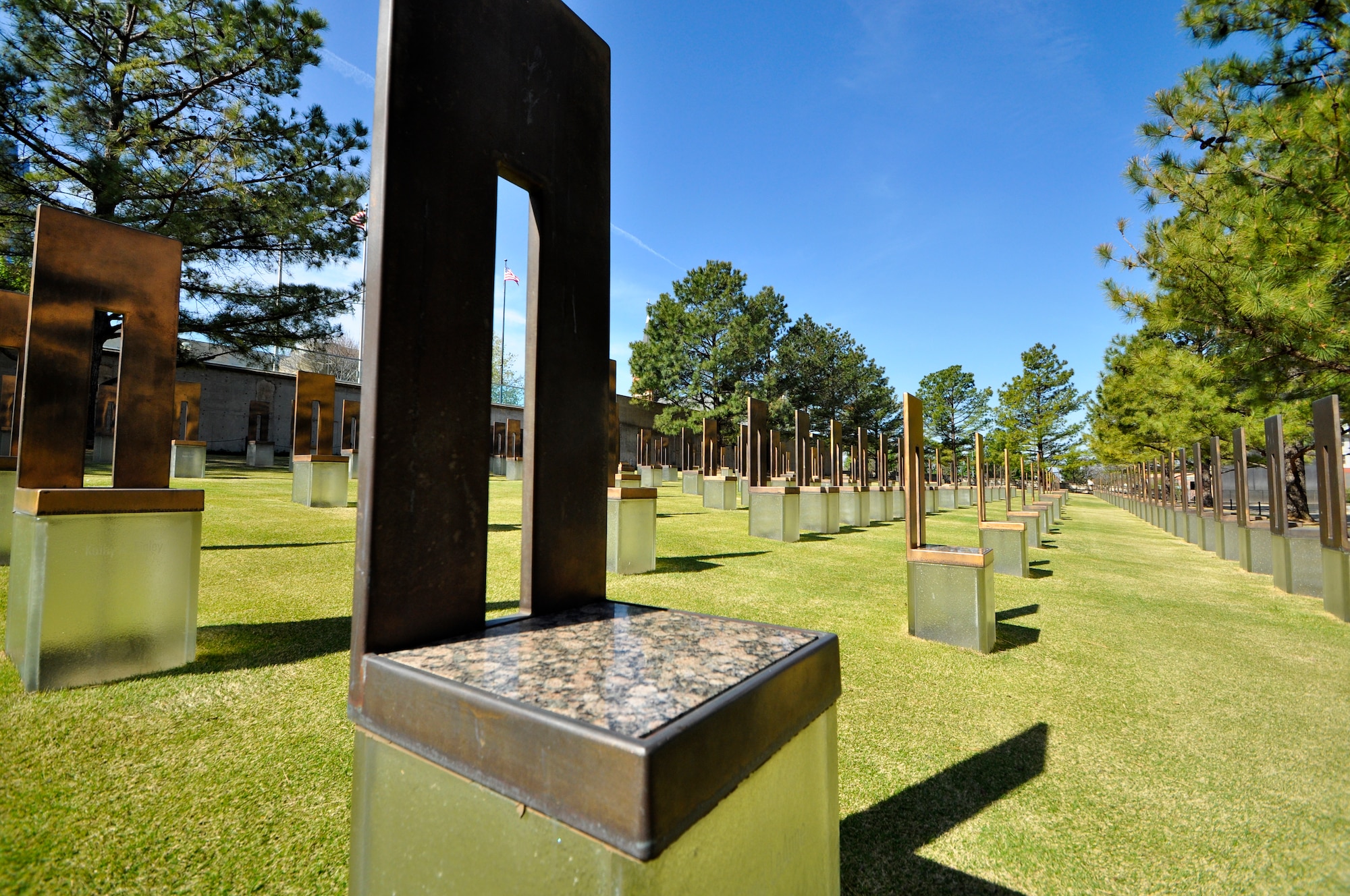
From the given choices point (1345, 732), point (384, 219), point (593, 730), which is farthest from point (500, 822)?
point (1345, 732)

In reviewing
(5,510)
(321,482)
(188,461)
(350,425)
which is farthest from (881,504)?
(350,425)

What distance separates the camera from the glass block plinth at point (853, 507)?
13602 mm

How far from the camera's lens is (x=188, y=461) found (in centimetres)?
1224

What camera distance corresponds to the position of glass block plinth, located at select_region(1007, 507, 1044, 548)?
33.3 feet

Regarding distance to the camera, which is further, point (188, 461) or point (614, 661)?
point (188, 461)

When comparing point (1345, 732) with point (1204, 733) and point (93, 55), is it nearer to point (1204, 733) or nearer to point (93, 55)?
point (1204, 733)

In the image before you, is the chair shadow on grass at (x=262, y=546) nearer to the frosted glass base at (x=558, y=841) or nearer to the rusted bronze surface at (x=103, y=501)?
the rusted bronze surface at (x=103, y=501)

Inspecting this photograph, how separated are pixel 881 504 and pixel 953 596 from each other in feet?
38.8

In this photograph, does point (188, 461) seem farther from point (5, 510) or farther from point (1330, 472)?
point (1330, 472)

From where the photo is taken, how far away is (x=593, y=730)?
2.77ft

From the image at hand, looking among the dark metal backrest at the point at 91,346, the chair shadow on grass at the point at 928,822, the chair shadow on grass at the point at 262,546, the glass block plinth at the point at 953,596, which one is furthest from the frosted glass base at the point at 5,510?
the glass block plinth at the point at 953,596

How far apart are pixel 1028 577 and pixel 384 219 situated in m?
8.45

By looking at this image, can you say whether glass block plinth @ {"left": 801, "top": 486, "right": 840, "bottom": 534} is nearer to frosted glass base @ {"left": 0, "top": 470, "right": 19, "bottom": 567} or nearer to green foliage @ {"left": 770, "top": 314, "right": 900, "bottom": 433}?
frosted glass base @ {"left": 0, "top": 470, "right": 19, "bottom": 567}

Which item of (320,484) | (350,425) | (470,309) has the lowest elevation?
(320,484)
